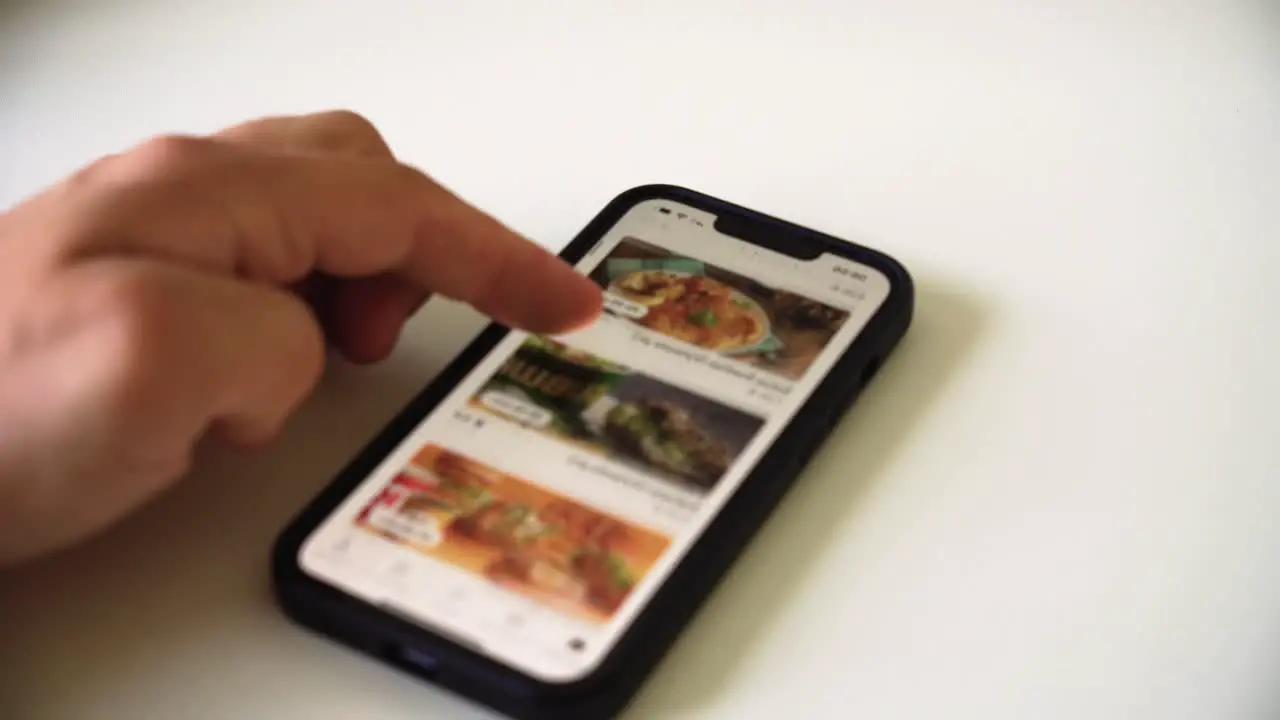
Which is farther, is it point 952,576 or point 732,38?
point 732,38

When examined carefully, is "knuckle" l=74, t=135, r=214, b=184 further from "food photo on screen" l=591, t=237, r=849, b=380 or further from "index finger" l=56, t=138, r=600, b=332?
"food photo on screen" l=591, t=237, r=849, b=380

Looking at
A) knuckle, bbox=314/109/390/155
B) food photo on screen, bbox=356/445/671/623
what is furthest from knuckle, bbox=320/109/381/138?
food photo on screen, bbox=356/445/671/623

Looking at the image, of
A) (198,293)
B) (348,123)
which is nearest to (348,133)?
(348,123)

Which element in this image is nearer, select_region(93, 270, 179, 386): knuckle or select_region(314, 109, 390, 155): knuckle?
select_region(93, 270, 179, 386): knuckle

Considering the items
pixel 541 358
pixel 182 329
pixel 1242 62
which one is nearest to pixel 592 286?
pixel 541 358

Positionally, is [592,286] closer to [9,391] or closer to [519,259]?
[519,259]

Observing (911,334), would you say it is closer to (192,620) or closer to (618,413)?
(618,413)

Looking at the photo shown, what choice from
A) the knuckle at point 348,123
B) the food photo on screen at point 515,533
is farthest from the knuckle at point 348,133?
the food photo on screen at point 515,533
